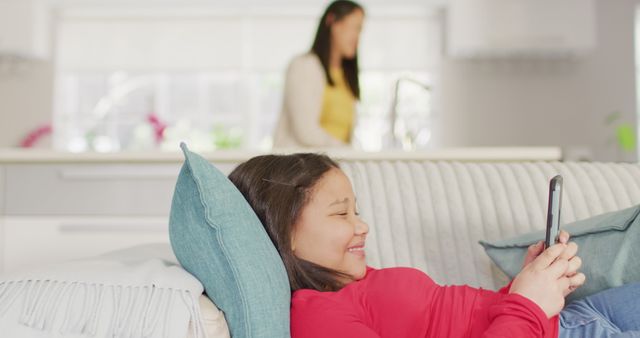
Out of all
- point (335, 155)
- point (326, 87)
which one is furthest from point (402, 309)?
point (326, 87)

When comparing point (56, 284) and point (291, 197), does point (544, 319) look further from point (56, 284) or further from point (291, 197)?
point (56, 284)

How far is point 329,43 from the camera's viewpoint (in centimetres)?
281

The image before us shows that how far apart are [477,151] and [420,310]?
46.9 inches

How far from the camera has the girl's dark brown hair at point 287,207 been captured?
120cm

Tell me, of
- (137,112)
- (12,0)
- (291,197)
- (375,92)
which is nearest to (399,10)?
(375,92)

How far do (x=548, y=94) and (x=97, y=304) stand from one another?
5.14 meters

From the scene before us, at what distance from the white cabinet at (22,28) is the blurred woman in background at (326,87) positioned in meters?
3.45

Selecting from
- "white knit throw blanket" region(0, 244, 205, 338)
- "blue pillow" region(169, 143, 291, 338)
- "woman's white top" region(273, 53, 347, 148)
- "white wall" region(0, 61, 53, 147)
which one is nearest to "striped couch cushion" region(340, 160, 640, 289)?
"blue pillow" region(169, 143, 291, 338)

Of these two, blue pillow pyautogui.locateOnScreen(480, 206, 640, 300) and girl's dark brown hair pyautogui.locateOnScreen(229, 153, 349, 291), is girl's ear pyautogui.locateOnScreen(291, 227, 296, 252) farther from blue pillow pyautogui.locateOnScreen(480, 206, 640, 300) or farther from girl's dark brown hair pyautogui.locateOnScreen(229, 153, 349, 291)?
blue pillow pyautogui.locateOnScreen(480, 206, 640, 300)

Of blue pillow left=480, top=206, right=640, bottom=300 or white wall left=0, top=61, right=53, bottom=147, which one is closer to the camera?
blue pillow left=480, top=206, right=640, bottom=300

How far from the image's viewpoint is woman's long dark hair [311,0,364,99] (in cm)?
276

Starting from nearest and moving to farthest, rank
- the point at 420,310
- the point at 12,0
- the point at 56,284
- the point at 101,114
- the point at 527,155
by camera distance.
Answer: the point at 56,284
the point at 420,310
the point at 527,155
the point at 12,0
the point at 101,114

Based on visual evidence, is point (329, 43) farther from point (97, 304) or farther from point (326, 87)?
point (97, 304)

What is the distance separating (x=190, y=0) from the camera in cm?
557
